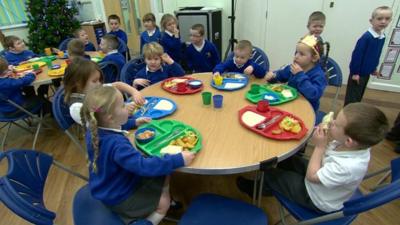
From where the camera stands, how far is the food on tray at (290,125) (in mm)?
1263

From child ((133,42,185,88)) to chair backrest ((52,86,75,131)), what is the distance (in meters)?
0.65

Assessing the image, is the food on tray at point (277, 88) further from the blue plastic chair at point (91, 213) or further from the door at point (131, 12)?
the door at point (131, 12)

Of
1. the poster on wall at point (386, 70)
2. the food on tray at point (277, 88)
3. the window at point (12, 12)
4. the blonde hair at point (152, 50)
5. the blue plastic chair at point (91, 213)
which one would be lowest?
the poster on wall at point (386, 70)

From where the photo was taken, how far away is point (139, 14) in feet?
19.4

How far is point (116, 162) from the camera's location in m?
1.08

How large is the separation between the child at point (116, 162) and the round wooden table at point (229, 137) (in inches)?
4.7

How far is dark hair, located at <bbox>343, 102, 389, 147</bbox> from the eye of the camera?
100 cm

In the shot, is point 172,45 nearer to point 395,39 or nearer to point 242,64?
point 242,64

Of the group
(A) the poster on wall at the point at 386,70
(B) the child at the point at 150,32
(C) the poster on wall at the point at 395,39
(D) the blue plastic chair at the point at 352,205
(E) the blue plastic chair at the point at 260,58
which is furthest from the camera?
(B) the child at the point at 150,32

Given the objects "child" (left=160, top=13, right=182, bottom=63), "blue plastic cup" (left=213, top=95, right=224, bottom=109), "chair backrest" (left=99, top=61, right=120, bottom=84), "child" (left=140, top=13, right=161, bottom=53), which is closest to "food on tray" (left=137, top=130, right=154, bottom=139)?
"blue plastic cup" (left=213, top=95, right=224, bottom=109)

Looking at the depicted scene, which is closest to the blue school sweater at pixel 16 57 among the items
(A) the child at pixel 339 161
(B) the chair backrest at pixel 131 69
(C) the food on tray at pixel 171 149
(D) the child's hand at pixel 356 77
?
(B) the chair backrest at pixel 131 69

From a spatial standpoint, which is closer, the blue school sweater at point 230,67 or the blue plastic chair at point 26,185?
the blue plastic chair at point 26,185

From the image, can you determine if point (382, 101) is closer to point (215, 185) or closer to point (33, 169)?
point (215, 185)

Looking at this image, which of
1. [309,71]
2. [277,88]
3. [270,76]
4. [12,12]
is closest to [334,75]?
[309,71]
